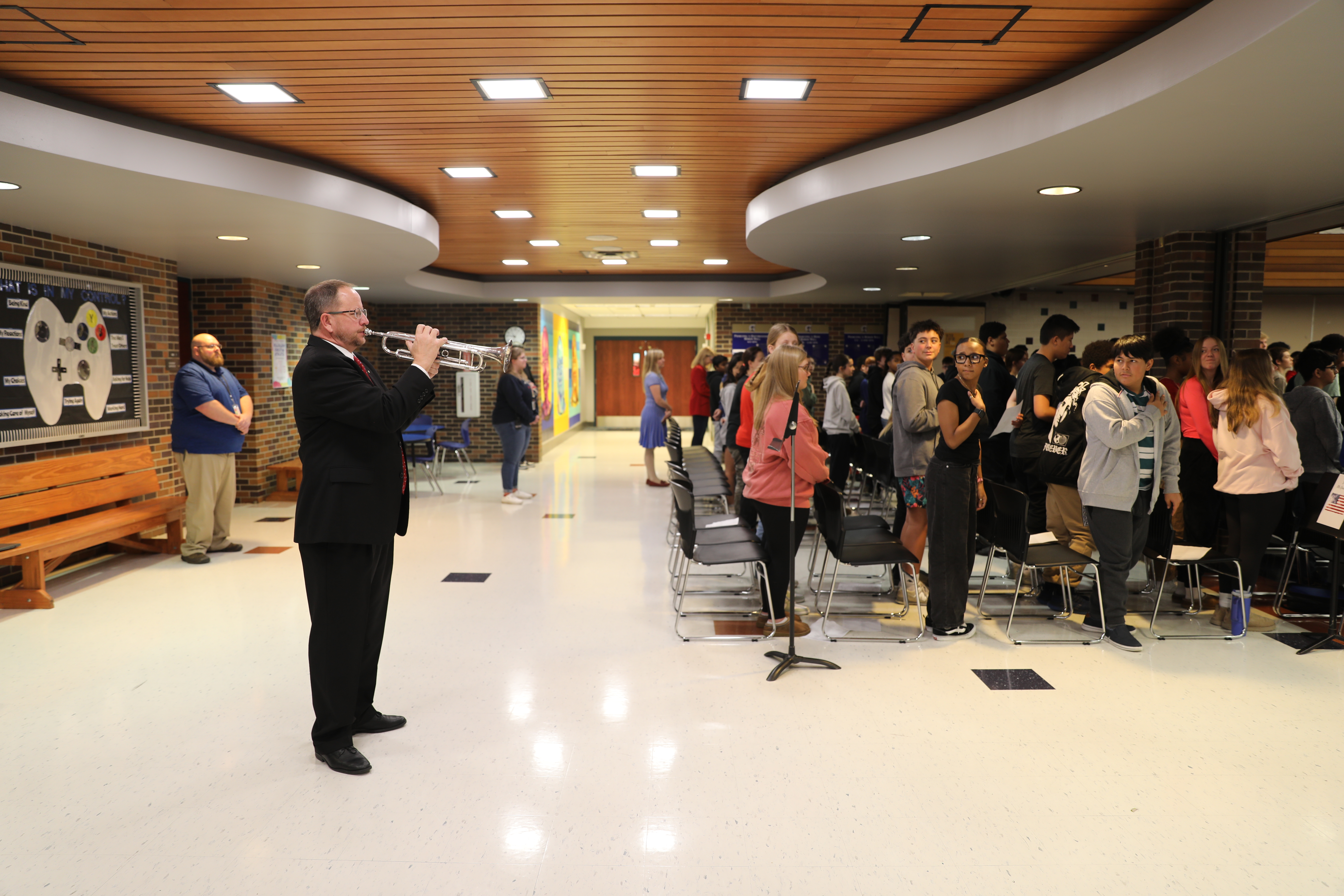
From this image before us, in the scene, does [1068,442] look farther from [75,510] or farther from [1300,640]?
[75,510]

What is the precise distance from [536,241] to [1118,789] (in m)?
7.35

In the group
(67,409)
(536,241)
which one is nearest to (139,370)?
(67,409)

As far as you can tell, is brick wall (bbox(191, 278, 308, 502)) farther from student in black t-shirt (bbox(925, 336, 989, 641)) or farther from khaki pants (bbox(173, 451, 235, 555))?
student in black t-shirt (bbox(925, 336, 989, 641))

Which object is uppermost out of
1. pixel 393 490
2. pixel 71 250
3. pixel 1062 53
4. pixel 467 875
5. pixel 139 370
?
pixel 1062 53

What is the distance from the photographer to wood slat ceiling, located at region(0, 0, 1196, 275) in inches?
120

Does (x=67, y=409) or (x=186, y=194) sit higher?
(x=186, y=194)

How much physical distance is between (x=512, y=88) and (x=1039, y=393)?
3.55m

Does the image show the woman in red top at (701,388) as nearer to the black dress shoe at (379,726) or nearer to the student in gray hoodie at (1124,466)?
the student in gray hoodie at (1124,466)

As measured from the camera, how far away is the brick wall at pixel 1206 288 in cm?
549

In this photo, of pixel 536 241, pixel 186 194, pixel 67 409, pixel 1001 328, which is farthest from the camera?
pixel 536 241

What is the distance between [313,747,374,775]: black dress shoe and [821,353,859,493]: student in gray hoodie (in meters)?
5.51

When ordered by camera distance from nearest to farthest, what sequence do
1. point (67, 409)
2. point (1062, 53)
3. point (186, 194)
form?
point (1062, 53) < point (186, 194) < point (67, 409)

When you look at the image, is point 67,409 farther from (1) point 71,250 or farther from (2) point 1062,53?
(2) point 1062,53

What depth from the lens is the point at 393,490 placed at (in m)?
2.89
